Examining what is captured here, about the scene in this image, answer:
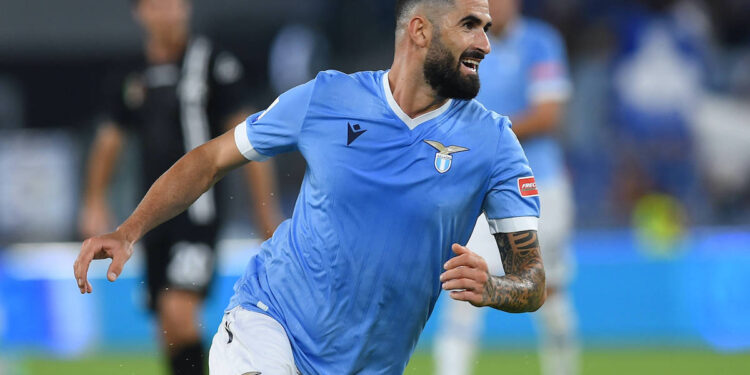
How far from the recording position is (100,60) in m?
18.7

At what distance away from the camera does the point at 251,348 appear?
4469mm

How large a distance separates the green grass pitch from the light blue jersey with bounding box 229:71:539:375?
4.99 m

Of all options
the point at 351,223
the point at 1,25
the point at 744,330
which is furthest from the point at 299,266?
the point at 1,25

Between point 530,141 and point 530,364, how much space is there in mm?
3053

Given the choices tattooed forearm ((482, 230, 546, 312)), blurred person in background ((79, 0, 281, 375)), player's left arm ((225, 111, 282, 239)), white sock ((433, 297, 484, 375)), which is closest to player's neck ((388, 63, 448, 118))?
tattooed forearm ((482, 230, 546, 312))

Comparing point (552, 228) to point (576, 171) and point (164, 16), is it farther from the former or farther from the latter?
point (576, 171)

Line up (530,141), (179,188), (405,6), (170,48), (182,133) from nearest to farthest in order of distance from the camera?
(179,188), (405,6), (182,133), (170,48), (530,141)

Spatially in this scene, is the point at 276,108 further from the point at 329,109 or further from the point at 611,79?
the point at 611,79

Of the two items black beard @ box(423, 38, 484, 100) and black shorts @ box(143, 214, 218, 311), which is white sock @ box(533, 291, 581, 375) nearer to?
black shorts @ box(143, 214, 218, 311)

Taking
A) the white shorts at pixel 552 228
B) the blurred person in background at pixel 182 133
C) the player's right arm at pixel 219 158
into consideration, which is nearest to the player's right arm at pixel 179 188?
the player's right arm at pixel 219 158

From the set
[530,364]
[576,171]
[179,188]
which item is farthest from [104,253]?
[576,171]

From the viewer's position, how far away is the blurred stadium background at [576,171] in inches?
464

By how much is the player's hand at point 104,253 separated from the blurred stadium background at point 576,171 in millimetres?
3786

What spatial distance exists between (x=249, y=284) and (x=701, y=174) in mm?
11468
